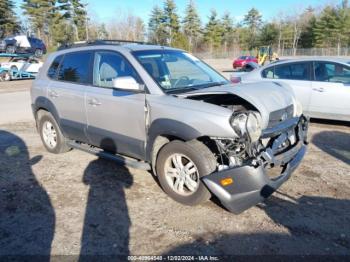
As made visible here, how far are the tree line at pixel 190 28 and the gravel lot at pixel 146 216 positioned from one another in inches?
2423

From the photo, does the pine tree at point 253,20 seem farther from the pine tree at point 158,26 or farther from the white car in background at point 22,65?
the white car in background at point 22,65

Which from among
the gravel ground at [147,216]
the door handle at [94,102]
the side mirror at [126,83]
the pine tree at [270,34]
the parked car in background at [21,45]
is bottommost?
the gravel ground at [147,216]

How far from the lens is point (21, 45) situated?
34.0 metres

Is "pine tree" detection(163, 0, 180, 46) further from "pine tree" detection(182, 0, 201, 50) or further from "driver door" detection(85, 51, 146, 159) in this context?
"driver door" detection(85, 51, 146, 159)

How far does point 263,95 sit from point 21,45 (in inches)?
1370

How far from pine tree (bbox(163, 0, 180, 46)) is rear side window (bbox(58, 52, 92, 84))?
76.1 m

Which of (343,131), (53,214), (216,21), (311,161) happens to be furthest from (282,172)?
(216,21)

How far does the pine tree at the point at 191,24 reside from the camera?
283ft

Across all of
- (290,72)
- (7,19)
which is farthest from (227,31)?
Answer: (290,72)

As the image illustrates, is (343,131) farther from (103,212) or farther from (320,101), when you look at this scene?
(103,212)

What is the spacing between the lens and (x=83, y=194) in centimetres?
474

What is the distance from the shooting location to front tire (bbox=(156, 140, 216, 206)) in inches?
155

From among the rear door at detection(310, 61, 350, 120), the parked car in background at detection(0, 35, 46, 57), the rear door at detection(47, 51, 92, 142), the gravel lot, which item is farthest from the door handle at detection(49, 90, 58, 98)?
the parked car in background at detection(0, 35, 46, 57)

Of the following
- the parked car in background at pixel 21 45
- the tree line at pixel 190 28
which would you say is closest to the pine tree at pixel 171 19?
the tree line at pixel 190 28
